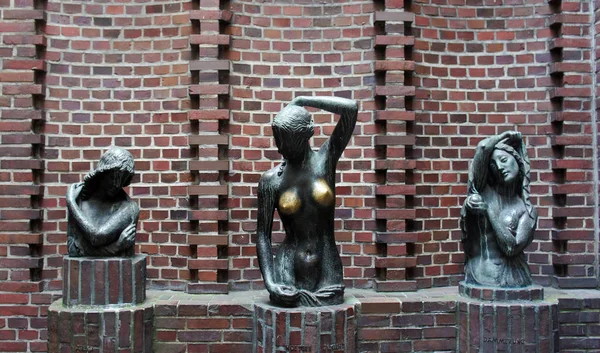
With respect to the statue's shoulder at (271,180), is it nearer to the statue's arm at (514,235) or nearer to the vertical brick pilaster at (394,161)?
the vertical brick pilaster at (394,161)

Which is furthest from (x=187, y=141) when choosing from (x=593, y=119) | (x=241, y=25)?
(x=593, y=119)

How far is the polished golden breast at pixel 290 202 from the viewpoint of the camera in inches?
Answer: 140

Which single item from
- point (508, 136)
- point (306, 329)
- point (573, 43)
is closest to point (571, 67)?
point (573, 43)

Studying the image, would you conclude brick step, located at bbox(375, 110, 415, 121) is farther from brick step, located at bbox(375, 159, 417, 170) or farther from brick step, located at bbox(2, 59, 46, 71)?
brick step, located at bbox(2, 59, 46, 71)

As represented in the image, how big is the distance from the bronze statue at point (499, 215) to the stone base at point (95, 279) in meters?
2.55

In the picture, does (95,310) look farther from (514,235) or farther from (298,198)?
(514,235)

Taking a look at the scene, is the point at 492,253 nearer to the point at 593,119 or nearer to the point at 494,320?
the point at 494,320

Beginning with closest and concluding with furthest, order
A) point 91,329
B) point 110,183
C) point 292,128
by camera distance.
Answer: point 292,128 < point 91,329 < point 110,183

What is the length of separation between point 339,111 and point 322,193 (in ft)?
1.74

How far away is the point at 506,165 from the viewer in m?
4.11

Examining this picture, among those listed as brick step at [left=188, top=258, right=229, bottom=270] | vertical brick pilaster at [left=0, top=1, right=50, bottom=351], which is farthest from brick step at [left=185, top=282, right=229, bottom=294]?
vertical brick pilaster at [left=0, top=1, right=50, bottom=351]

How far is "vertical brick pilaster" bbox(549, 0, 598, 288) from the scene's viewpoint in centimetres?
497

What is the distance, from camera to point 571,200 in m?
4.99

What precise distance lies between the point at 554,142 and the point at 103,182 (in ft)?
12.6
